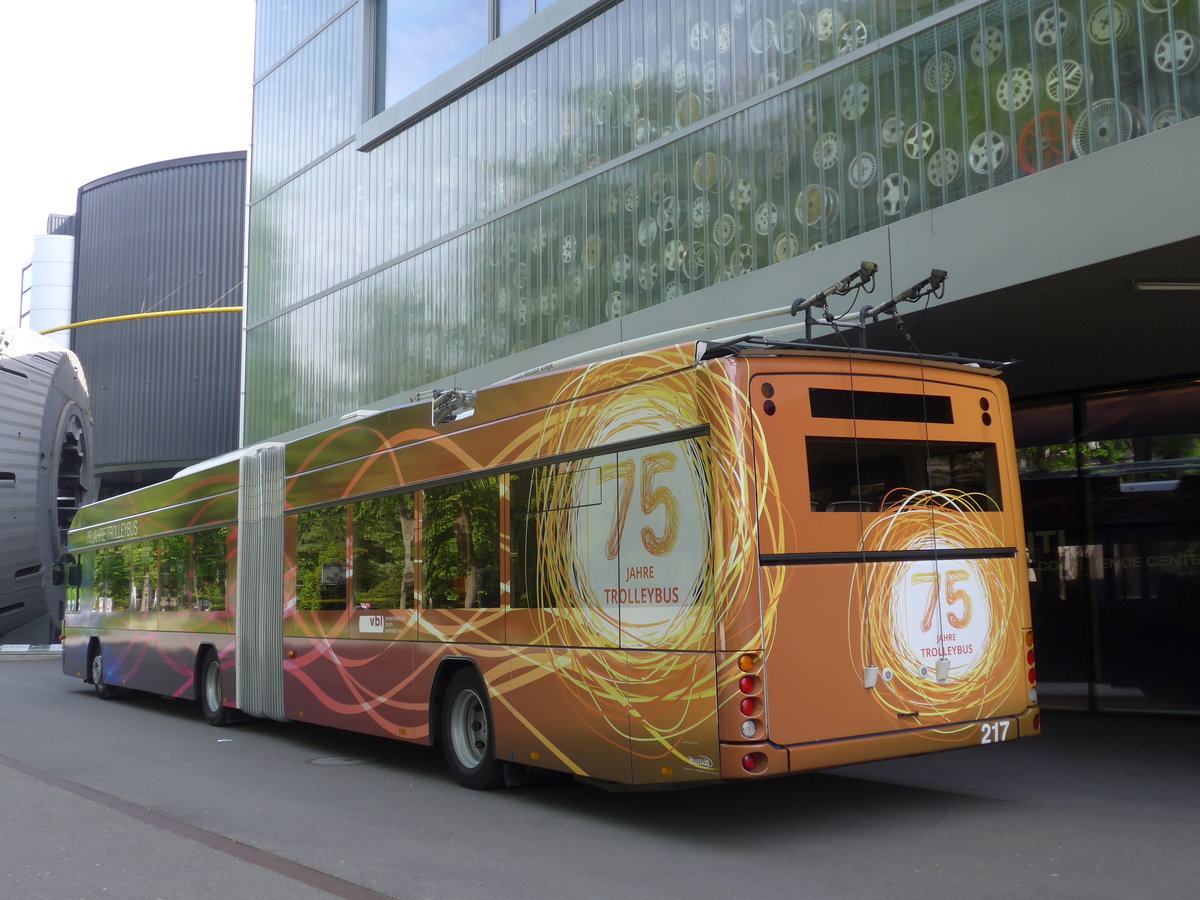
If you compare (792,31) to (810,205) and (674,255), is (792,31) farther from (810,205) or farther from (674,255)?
(674,255)

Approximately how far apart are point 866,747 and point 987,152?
607 cm

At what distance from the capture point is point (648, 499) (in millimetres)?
7574

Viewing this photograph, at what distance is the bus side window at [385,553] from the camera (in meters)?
10.5

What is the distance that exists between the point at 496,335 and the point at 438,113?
4.48 metres

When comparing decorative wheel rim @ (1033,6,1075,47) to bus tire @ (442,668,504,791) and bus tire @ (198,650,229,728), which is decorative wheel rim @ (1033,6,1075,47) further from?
bus tire @ (198,650,229,728)

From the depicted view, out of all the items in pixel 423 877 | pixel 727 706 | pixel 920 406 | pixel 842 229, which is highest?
pixel 842 229

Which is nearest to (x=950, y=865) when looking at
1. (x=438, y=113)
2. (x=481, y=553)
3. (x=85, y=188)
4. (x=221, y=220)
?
(x=481, y=553)

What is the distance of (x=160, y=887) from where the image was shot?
6.59 meters

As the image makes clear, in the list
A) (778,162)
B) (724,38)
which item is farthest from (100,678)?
(724,38)

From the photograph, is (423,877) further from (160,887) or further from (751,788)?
(751,788)

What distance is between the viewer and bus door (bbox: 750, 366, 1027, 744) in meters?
7.10

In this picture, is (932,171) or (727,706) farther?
(932,171)

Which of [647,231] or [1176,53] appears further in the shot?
[647,231]

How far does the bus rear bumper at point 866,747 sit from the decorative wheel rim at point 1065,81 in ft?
17.4
